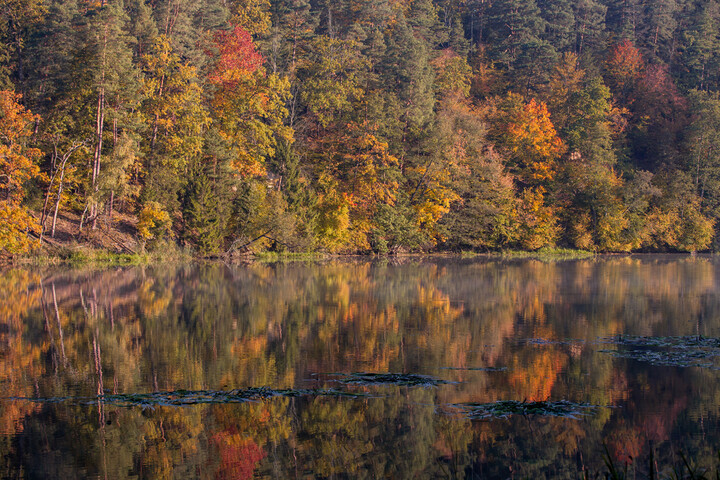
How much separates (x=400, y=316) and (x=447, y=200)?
37.7 metres

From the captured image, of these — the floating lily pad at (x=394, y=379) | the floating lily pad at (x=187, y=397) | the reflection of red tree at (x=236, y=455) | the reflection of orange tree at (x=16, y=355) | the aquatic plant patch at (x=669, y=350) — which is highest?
the reflection of orange tree at (x=16, y=355)

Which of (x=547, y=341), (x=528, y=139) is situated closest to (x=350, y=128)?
(x=528, y=139)

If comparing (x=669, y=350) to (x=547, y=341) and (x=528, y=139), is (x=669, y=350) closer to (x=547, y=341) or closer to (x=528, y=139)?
(x=547, y=341)

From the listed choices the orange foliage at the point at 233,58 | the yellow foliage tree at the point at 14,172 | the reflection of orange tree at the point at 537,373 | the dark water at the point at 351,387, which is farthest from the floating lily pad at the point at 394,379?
the orange foliage at the point at 233,58

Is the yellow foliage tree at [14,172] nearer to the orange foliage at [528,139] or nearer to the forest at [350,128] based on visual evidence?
the forest at [350,128]

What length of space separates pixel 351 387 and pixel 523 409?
2.63 metres

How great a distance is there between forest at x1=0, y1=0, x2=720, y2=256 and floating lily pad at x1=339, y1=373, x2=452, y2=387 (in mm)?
29570

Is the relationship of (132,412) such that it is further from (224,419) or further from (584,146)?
(584,146)

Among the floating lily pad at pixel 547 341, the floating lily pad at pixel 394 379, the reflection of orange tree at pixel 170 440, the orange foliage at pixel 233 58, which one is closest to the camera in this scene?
the reflection of orange tree at pixel 170 440

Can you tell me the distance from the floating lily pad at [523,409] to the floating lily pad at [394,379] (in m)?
1.38

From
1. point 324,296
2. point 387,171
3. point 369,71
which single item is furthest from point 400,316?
point 369,71

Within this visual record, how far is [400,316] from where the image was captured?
18.5m

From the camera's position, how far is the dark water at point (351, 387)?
305 inches

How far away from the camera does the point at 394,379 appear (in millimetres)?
11117
